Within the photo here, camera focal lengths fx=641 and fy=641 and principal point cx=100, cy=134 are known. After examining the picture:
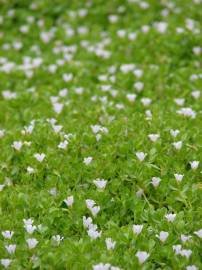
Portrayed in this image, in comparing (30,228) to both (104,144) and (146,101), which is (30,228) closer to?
(104,144)

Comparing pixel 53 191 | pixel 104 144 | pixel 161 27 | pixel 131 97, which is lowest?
pixel 161 27

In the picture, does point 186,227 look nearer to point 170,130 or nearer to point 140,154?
point 140,154

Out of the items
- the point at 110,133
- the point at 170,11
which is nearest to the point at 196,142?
the point at 110,133

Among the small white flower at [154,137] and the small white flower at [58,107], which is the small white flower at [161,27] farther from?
the small white flower at [154,137]

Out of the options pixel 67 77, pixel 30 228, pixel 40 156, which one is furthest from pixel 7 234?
pixel 67 77

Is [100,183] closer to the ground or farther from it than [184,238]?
closer to the ground

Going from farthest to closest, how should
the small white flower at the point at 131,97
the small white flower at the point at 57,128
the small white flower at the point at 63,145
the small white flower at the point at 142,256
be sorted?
the small white flower at the point at 131,97 < the small white flower at the point at 57,128 < the small white flower at the point at 63,145 < the small white flower at the point at 142,256

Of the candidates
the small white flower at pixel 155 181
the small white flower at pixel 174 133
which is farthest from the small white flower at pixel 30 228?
the small white flower at pixel 174 133

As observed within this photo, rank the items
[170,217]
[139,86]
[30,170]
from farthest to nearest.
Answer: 1. [139,86]
2. [30,170]
3. [170,217]

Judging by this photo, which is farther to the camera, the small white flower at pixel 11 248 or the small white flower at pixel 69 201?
the small white flower at pixel 69 201
